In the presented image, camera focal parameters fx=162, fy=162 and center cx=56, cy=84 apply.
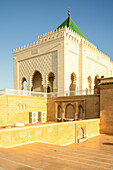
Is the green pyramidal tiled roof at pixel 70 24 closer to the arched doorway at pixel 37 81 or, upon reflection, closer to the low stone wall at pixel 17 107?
the arched doorway at pixel 37 81

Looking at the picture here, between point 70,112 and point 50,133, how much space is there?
7860 mm

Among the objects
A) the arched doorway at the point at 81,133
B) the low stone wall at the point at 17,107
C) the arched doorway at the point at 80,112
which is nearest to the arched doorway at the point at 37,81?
the low stone wall at the point at 17,107

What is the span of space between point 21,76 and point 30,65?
217 cm

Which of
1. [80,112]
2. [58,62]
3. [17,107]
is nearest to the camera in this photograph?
[17,107]

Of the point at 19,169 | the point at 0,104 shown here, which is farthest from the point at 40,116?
the point at 19,169

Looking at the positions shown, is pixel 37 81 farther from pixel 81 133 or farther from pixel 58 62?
pixel 81 133

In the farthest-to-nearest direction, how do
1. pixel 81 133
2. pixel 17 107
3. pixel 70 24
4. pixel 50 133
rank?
pixel 70 24
pixel 17 107
pixel 81 133
pixel 50 133

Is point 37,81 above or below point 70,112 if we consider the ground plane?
above

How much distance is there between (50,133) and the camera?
7816mm

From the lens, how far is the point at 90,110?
13875 millimetres

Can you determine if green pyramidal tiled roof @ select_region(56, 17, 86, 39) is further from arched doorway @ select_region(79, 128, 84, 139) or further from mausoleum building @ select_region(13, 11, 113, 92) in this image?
arched doorway @ select_region(79, 128, 84, 139)

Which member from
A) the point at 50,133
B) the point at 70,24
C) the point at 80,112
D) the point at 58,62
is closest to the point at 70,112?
the point at 80,112

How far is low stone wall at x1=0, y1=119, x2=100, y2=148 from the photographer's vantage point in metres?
5.88

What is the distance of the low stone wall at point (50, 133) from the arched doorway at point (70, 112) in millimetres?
3533
